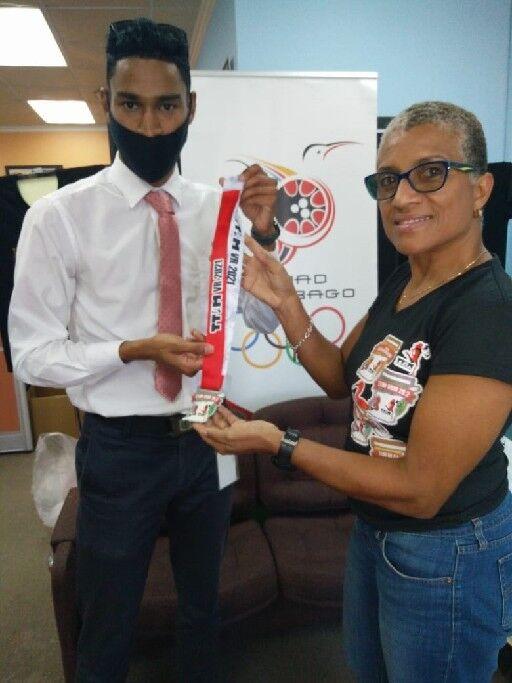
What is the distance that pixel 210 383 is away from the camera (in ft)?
3.81

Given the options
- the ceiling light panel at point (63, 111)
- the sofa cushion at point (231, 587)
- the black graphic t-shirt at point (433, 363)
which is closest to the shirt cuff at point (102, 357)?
the black graphic t-shirt at point (433, 363)

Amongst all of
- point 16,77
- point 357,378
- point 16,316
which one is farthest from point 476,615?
point 16,77

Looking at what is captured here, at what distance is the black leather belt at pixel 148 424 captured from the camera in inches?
51.5

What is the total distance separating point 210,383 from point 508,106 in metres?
2.76

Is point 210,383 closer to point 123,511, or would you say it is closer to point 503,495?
point 123,511

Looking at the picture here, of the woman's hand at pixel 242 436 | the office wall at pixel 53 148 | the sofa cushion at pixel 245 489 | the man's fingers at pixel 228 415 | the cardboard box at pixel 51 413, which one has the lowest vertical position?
the cardboard box at pixel 51 413

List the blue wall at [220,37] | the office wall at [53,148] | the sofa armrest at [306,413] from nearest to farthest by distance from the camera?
the sofa armrest at [306,413] < the blue wall at [220,37] < the office wall at [53,148]

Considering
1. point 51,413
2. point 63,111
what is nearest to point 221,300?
point 51,413

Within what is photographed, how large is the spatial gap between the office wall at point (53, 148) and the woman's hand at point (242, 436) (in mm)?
8043

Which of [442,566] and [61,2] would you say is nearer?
[442,566]

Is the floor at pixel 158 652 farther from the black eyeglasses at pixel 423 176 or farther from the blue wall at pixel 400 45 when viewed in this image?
the blue wall at pixel 400 45

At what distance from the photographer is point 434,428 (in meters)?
0.93

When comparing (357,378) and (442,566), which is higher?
(357,378)

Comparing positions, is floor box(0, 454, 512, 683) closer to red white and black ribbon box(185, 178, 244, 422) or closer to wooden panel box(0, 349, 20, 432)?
red white and black ribbon box(185, 178, 244, 422)
